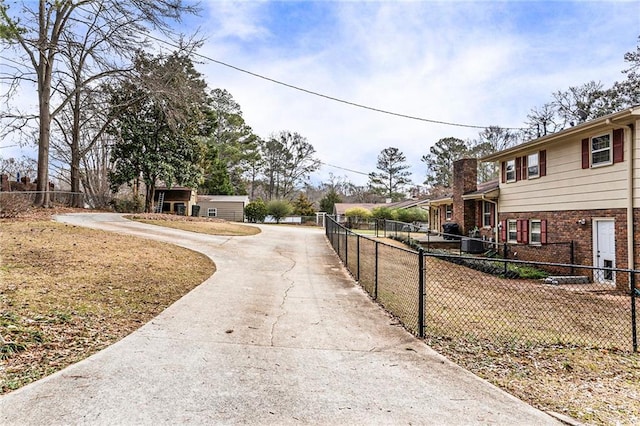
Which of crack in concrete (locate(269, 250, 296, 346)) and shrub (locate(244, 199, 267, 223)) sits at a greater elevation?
shrub (locate(244, 199, 267, 223))

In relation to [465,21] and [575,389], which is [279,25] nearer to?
[465,21]

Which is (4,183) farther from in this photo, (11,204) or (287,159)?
(287,159)

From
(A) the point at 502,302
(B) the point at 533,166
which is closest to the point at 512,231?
(B) the point at 533,166

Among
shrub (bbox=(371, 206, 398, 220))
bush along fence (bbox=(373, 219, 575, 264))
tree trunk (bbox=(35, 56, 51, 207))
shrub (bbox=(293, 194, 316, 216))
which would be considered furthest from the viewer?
shrub (bbox=(293, 194, 316, 216))

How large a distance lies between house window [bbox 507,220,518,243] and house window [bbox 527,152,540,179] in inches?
84.4

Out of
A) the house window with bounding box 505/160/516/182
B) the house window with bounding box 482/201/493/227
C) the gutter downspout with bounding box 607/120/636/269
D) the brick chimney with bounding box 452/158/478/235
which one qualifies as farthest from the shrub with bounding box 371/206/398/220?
the gutter downspout with bounding box 607/120/636/269

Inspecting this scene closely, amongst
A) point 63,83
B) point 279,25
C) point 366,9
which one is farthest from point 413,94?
point 63,83

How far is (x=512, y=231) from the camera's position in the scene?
16.0m

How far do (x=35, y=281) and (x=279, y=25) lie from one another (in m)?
10.1

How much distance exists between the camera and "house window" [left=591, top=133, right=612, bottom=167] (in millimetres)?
11070

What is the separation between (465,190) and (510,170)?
12.2 ft

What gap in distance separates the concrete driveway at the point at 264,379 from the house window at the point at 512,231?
1207cm

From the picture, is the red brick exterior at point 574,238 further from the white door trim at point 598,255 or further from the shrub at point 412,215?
the shrub at point 412,215

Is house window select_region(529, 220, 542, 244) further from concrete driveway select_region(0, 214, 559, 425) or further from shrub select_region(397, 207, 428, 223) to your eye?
shrub select_region(397, 207, 428, 223)
